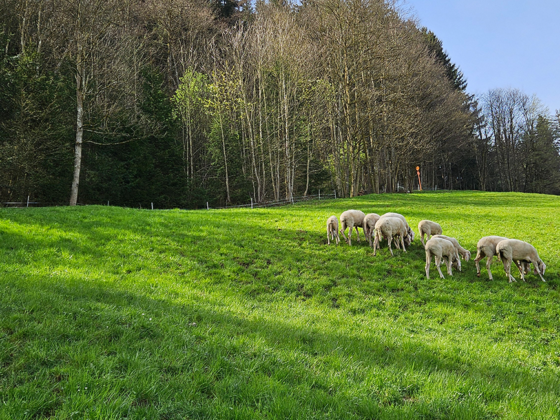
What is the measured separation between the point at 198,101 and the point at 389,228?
30572 millimetres

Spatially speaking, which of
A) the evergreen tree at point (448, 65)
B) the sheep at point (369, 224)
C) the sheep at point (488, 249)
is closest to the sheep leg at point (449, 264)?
the sheep at point (488, 249)

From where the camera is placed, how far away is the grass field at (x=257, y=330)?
3160mm

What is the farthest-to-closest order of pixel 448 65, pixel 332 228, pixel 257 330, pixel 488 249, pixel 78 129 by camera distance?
pixel 448 65
pixel 78 129
pixel 332 228
pixel 488 249
pixel 257 330

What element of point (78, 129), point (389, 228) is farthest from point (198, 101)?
point (389, 228)

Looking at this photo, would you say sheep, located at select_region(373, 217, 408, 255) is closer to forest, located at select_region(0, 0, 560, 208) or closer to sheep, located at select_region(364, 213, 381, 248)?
sheep, located at select_region(364, 213, 381, 248)

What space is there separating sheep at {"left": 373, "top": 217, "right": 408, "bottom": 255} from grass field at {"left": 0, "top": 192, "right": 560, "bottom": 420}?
0.60 meters

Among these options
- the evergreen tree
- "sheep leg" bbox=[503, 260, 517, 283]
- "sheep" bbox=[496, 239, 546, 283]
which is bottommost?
"sheep leg" bbox=[503, 260, 517, 283]

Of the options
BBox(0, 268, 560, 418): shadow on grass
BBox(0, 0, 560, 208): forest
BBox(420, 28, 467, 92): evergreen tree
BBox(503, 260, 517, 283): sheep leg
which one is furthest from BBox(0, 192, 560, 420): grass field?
BBox(420, 28, 467, 92): evergreen tree

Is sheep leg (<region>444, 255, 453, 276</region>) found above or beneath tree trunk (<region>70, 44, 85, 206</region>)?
beneath

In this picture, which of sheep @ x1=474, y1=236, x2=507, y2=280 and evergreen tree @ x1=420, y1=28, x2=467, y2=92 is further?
evergreen tree @ x1=420, y1=28, x2=467, y2=92

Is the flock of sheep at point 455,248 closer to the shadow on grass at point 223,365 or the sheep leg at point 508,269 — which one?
the sheep leg at point 508,269

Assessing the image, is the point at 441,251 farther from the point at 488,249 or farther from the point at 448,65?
the point at 448,65

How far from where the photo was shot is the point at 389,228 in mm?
11875

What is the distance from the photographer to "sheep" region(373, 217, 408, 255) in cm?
1186
